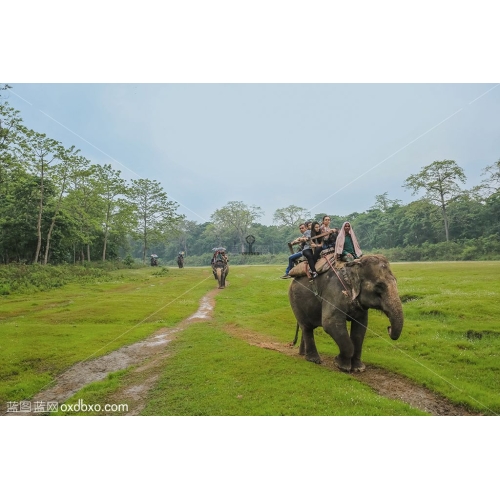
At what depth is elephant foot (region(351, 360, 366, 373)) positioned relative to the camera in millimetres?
7065

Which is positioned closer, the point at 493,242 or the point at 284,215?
the point at 493,242

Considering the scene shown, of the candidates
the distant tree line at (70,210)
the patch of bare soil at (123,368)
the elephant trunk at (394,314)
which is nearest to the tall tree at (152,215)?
the distant tree line at (70,210)

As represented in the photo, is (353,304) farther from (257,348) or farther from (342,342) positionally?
(257,348)

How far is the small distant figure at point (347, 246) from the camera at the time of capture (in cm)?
727

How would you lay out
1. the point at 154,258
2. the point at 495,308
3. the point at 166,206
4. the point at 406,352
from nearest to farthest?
the point at 406,352 → the point at 495,308 → the point at 166,206 → the point at 154,258

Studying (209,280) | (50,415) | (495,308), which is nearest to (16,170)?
(50,415)

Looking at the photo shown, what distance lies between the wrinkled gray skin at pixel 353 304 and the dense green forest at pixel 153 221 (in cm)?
405

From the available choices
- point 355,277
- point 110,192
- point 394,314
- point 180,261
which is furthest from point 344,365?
point 110,192

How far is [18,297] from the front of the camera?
11.7 m

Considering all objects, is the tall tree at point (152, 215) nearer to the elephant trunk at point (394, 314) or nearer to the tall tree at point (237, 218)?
the tall tree at point (237, 218)

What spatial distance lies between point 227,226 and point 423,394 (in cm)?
932

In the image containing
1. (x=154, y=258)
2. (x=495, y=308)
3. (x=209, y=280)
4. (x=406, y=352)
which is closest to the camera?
(x=406, y=352)

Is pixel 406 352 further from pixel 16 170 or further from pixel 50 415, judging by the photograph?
pixel 16 170

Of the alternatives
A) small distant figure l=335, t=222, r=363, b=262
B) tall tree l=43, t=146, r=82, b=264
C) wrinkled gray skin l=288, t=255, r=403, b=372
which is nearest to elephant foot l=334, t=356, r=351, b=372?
wrinkled gray skin l=288, t=255, r=403, b=372
